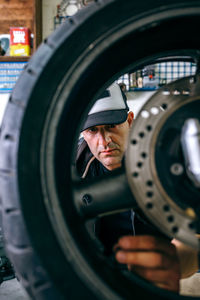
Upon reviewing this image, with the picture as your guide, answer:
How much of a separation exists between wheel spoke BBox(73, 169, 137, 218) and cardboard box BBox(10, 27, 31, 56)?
67.6 inches

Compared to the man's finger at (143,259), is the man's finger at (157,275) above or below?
below

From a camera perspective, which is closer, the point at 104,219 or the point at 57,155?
the point at 57,155

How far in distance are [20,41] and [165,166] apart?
1.83 m

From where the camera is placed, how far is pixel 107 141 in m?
1.10

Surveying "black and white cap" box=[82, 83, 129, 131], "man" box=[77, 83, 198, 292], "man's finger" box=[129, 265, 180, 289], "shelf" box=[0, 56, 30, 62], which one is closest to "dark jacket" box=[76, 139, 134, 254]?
"man" box=[77, 83, 198, 292]

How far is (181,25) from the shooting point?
0.39 meters

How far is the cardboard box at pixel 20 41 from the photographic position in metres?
1.86

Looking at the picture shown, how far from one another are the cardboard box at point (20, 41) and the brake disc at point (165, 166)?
5.70 ft

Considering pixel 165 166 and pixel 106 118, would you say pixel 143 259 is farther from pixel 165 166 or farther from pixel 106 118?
pixel 106 118

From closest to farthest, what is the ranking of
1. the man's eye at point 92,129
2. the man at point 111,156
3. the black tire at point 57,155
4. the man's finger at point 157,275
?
the black tire at point 57,155 → the man's finger at point 157,275 → the man at point 111,156 → the man's eye at point 92,129

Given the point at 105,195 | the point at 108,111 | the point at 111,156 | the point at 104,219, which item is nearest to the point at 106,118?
the point at 108,111

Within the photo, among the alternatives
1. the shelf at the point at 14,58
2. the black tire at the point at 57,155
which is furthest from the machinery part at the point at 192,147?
the shelf at the point at 14,58

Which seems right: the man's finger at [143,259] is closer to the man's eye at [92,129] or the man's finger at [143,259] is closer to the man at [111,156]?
the man at [111,156]

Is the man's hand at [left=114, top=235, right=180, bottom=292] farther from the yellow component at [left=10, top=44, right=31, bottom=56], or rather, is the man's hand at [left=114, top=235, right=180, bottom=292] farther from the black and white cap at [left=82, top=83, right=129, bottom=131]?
the yellow component at [left=10, top=44, right=31, bottom=56]
